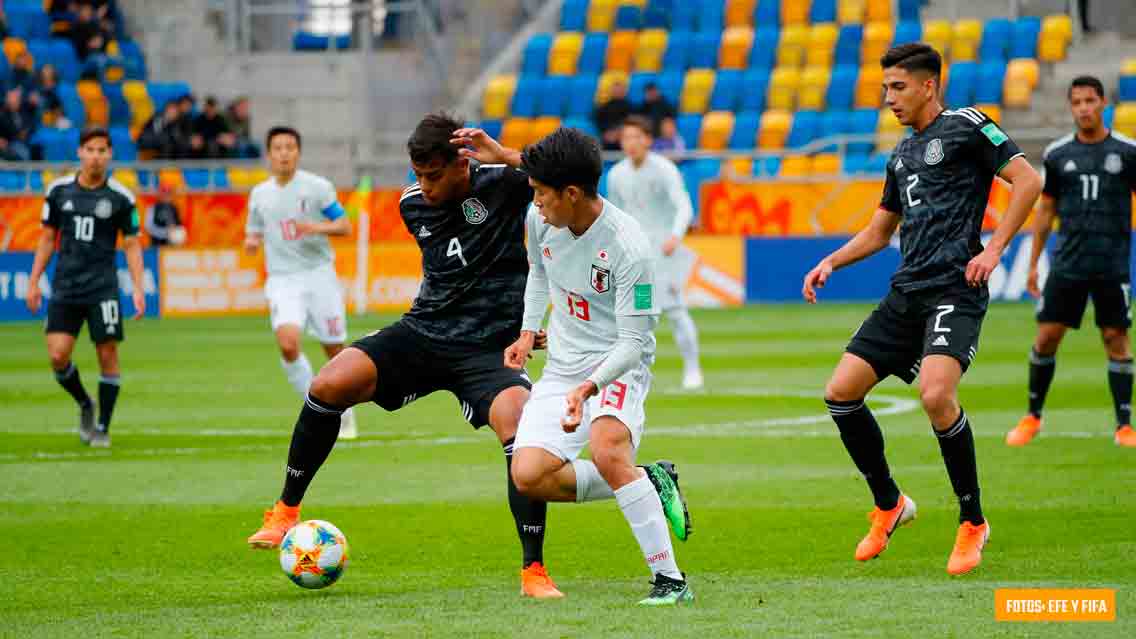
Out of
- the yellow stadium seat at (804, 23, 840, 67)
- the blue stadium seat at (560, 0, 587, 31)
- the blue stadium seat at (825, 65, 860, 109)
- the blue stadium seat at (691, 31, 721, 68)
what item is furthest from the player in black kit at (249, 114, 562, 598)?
the blue stadium seat at (560, 0, 587, 31)

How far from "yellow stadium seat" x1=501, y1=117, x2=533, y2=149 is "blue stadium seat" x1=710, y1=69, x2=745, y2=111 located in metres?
3.26

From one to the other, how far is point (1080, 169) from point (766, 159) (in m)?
17.8

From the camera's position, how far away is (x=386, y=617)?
6.39 meters

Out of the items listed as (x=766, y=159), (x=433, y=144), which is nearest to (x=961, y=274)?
(x=433, y=144)

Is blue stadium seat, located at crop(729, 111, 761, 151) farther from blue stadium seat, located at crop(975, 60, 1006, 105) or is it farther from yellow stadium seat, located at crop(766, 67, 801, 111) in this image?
blue stadium seat, located at crop(975, 60, 1006, 105)

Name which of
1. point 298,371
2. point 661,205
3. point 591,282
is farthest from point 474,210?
point 661,205

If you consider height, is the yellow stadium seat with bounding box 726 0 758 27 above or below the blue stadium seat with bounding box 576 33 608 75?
above

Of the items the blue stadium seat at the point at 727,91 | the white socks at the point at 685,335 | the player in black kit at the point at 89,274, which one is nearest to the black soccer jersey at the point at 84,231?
the player in black kit at the point at 89,274

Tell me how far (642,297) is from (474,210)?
52.3 inches

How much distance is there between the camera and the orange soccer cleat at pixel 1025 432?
11.5 meters

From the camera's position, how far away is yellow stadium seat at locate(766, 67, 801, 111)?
31281 millimetres

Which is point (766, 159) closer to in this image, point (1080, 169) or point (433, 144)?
point (1080, 169)

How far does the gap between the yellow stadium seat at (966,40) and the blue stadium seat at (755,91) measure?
128 inches

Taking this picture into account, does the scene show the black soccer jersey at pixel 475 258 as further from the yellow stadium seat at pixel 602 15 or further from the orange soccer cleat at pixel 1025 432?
the yellow stadium seat at pixel 602 15
